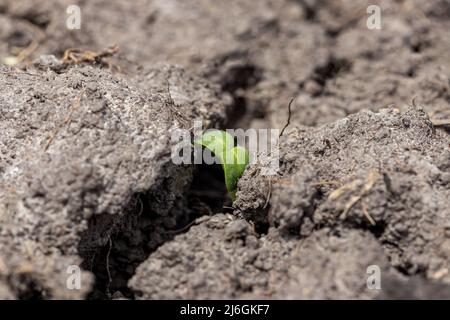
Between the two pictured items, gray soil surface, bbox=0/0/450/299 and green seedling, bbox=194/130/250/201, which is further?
green seedling, bbox=194/130/250/201

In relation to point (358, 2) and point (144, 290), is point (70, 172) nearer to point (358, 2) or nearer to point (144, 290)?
point (144, 290)

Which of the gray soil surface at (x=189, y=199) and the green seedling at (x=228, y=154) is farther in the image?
the green seedling at (x=228, y=154)

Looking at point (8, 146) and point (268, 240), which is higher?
point (8, 146)

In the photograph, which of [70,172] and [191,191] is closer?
[70,172]

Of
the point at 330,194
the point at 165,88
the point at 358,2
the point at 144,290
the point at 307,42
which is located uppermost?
the point at 358,2

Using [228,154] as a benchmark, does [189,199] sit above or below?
below

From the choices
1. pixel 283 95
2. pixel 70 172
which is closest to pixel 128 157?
pixel 70 172

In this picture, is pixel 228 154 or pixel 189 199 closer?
pixel 228 154

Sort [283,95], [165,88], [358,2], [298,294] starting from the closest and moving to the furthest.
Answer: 1. [298,294]
2. [165,88]
3. [283,95]
4. [358,2]
